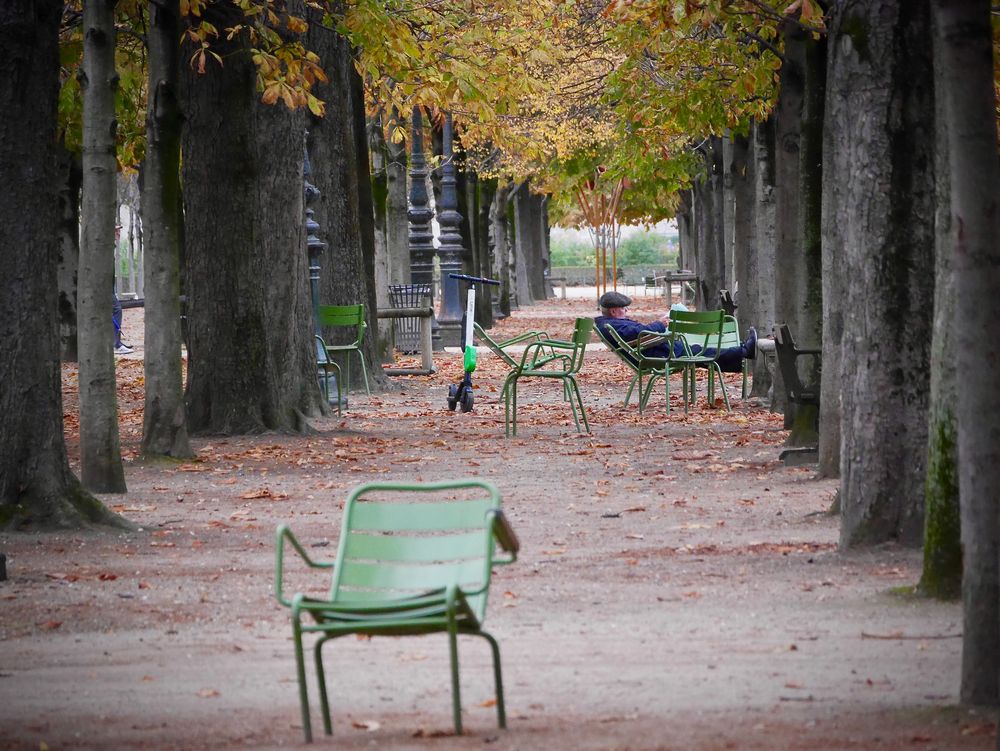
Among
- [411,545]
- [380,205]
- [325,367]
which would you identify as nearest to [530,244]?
[380,205]

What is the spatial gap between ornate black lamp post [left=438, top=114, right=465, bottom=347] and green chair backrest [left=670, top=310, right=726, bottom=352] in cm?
1204

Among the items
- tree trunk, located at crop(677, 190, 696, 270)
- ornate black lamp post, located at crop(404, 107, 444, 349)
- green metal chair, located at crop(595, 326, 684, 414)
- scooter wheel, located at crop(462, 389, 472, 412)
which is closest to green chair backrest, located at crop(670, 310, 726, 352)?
green metal chair, located at crop(595, 326, 684, 414)

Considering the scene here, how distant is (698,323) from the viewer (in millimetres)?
18609

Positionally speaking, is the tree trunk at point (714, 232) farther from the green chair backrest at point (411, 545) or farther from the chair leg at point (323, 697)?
the chair leg at point (323, 697)

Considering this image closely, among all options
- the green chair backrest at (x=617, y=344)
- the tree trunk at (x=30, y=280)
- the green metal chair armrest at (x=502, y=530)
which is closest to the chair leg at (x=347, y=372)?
the green chair backrest at (x=617, y=344)

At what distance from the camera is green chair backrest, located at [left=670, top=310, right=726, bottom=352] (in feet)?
60.1

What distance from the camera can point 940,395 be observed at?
6.91m

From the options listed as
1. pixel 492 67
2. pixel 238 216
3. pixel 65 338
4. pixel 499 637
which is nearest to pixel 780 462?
pixel 238 216

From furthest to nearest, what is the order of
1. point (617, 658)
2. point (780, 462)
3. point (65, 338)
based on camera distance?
point (65, 338)
point (780, 462)
point (617, 658)

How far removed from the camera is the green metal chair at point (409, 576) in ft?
17.1

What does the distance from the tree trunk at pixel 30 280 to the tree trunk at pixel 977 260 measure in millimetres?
5788

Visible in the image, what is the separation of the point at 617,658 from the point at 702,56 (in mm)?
12811

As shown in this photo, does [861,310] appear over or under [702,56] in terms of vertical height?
under

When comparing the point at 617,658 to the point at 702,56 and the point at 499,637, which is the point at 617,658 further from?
the point at 702,56
